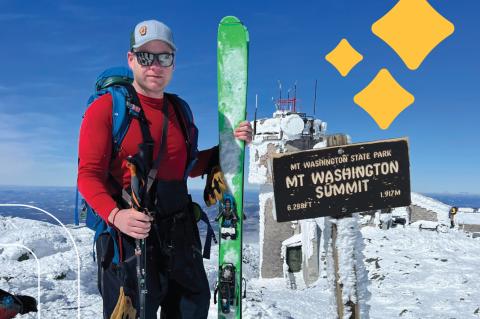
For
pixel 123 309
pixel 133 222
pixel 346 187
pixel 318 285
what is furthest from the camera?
pixel 318 285

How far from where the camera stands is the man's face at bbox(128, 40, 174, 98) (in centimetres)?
286

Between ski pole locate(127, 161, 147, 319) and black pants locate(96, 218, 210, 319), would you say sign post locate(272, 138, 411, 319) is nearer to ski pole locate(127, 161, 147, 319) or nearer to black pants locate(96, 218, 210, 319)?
black pants locate(96, 218, 210, 319)

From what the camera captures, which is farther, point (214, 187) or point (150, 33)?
point (214, 187)

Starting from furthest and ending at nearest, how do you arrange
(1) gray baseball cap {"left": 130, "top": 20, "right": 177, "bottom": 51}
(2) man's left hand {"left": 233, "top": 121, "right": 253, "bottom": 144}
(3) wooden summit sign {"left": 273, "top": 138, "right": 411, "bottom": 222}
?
(2) man's left hand {"left": 233, "top": 121, "right": 253, "bottom": 144} < (3) wooden summit sign {"left": 273, "top": 138, "right": 411, "bottom": 222} < (1) gray baseball cap {"left": 130, "top": 20, "right": 177, "bottom": 51}

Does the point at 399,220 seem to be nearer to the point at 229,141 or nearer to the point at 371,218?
the point at 371,218

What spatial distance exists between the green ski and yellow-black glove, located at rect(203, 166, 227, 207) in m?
0.07

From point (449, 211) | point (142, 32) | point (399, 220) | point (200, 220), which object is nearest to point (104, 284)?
point (200, 220)

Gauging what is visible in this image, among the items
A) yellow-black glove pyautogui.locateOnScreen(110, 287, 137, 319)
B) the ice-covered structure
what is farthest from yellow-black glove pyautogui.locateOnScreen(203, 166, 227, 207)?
the ice-covered structure

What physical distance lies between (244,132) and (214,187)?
0.61 m

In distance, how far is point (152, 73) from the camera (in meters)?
2.86

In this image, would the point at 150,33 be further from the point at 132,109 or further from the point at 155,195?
the point at 155,195

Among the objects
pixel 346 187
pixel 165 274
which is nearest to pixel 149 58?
pixel 165 274

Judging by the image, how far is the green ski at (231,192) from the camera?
3.59 meters

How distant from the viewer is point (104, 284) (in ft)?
8.83
